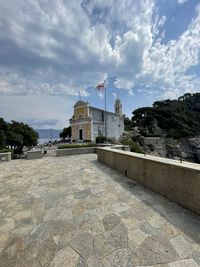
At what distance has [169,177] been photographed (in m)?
3.63

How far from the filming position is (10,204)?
3727 mm

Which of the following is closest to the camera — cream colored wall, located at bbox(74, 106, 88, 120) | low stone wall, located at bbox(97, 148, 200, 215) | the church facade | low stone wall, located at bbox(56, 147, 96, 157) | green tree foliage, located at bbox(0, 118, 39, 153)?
low stone wall, located at bbox(97, 148, 200, 215)

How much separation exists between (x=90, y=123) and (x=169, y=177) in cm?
2667

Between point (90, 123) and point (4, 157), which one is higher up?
point (90, 123)

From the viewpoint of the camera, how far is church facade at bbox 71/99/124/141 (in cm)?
3044

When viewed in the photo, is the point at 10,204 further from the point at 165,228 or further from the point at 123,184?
the point at 165,228

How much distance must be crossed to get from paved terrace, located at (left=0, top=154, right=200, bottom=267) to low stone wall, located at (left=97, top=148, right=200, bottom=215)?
195 mm

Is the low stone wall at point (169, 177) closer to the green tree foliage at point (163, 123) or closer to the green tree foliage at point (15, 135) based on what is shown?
the green tree foliage at point (15, 135)

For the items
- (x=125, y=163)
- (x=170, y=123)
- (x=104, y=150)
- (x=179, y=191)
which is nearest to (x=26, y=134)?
(x=104, y=150)

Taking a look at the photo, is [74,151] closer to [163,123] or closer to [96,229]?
[96,229]

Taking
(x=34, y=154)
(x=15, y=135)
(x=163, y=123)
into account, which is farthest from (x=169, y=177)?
(x=163, y=123)

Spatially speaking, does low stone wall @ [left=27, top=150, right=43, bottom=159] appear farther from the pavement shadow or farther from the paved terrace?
the pavement shadow

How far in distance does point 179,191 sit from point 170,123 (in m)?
49.9

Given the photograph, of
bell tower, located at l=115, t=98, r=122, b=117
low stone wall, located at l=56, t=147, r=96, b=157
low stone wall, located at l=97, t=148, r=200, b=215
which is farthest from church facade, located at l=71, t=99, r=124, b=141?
low stone wall, located at l=97, t=148, r=200, b=215
